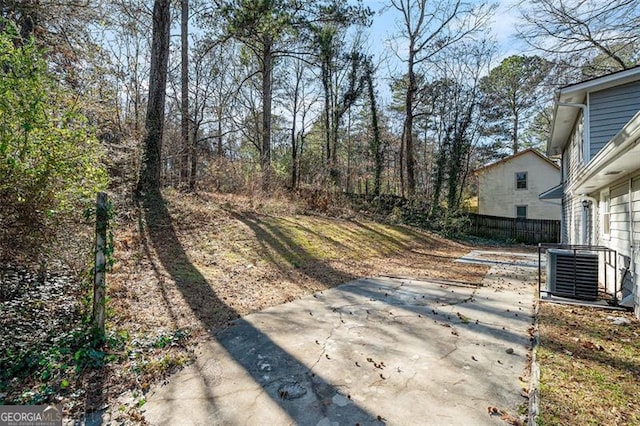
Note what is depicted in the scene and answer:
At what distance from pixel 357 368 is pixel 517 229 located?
56.8 ft

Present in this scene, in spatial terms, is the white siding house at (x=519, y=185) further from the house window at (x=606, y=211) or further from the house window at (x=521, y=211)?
the house window at (x=606, y=211)

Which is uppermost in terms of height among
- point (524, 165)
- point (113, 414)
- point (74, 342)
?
point (524, 165)

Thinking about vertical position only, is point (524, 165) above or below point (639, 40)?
below

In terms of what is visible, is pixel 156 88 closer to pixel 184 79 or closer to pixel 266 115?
pixel 184 79

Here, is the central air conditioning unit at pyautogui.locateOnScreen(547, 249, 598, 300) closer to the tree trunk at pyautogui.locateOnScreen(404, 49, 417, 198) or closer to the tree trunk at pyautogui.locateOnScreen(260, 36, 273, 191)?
the tree trunk at pyautogui.locateOnScreen(260, 36, 273, 191)

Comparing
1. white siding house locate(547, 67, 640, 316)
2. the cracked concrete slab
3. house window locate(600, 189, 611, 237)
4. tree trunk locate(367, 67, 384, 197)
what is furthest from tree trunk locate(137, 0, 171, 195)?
tree trunk locate(367, 67, 384, 197)

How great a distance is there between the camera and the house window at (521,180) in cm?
2030

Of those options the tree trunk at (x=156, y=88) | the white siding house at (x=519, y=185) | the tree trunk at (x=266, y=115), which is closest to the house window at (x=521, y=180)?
the white siding house at (x=519, y=185)

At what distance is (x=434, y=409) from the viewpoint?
7.47 ft

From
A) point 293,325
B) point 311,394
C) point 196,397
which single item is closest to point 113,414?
point 196,397

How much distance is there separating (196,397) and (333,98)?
18766 millimetres

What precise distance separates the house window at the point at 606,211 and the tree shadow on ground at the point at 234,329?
6281mm

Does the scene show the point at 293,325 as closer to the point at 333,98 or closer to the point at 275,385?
the point at 275,385

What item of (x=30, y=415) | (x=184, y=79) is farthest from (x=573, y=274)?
(x=184, y=79)
